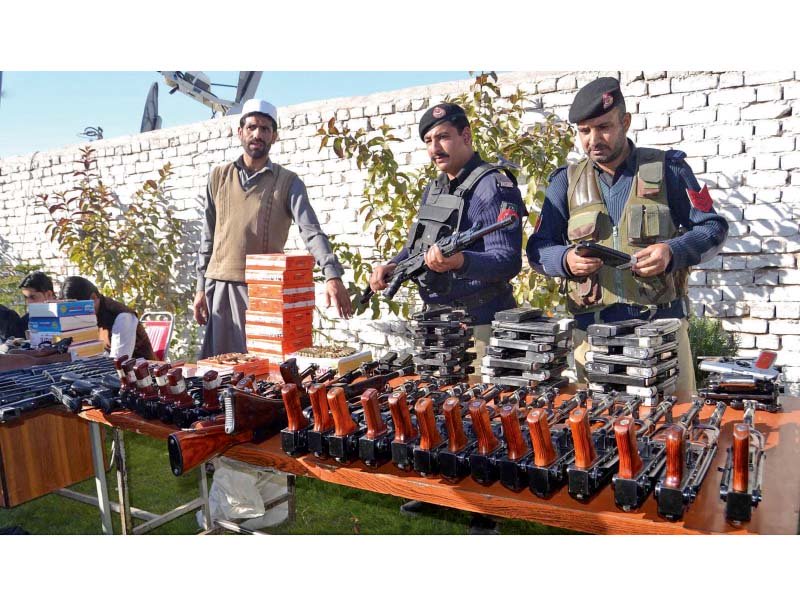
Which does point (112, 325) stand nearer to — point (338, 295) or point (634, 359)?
point (338, 295)

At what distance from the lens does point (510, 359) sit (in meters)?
2.46

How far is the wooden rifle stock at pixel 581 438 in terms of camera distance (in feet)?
5.01

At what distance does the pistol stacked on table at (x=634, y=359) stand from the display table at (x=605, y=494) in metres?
0.15

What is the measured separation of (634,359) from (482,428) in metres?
0.75

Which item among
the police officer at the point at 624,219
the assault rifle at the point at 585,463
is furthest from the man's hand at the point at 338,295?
the assault rifle at the point at 585,463

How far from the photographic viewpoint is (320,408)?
1.97 m

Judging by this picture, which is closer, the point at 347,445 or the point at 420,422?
the point at 420,422

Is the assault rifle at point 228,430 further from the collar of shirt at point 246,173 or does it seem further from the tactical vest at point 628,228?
the collar of shirt at point 246,173

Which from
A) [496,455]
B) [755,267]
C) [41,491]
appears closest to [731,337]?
[755,267]

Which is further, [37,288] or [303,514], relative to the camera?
[37,288]

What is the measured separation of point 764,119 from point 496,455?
160 inches

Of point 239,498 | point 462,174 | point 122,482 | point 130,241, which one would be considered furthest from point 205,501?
point 130,241

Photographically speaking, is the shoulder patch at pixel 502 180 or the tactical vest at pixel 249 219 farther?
the tactical vest at pixel 249 219
